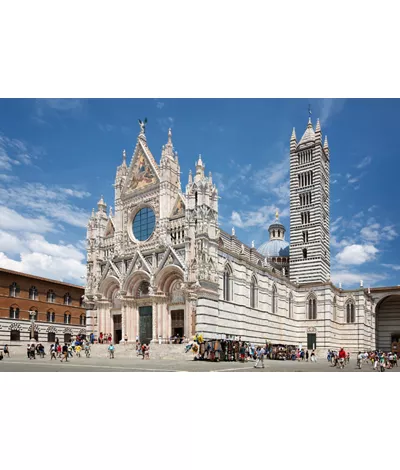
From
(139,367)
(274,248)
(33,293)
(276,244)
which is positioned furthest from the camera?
(276,244)

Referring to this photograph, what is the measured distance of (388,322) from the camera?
55.9 meters

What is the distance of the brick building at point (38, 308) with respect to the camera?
4053 centimetres

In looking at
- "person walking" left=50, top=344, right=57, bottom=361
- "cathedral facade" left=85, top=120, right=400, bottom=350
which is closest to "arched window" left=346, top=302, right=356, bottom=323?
"cathedral facade" left=85, top=120, right=400, bottom=350

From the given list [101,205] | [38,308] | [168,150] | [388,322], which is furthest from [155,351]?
[388,322]

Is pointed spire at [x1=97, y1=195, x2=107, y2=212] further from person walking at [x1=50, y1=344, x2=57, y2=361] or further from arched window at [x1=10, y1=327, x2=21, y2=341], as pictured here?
person walking at [x1=50, y1=344, x2=57, y2=361]

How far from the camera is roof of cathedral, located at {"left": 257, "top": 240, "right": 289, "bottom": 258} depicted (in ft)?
193

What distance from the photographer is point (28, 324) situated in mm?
42500

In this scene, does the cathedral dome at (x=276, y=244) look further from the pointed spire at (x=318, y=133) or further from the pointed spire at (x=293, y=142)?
the pointed spire at (x=318, y=133)

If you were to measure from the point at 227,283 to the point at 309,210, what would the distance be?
60.3 ft

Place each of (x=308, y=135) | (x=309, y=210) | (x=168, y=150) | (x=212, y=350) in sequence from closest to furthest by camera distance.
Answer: (x=212, y=350), (x=168, y=150), (x=309, y=210), (x=308, y=135)

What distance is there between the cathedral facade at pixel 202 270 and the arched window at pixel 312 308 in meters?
0.11

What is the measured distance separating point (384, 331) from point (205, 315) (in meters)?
34.1

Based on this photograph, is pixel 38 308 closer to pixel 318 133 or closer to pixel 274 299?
pixel 274 299

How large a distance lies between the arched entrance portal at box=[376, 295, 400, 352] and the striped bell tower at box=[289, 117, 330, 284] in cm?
1154
